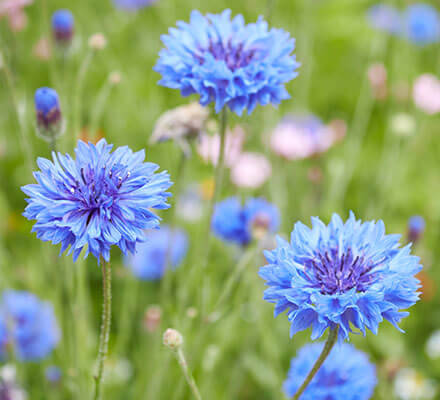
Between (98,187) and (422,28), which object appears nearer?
(98,187)

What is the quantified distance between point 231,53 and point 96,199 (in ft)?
1.04

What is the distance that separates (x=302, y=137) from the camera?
1.46 metres

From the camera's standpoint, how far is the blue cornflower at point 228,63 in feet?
2.22

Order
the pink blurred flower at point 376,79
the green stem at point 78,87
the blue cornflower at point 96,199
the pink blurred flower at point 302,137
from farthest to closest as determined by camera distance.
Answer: the pink blurred flower at point 376,79
the pink blurred flower at point 302,137
the green stem at point 78,87
the blue cornflower at point 96,199

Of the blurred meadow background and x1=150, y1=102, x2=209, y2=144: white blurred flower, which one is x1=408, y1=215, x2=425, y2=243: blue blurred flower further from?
x1=150, y1=102, x2=209, y2=144: white blurred flower

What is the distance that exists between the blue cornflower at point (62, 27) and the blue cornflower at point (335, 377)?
0.62m

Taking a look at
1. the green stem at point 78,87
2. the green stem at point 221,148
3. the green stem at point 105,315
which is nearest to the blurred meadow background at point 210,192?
the green stem at point 78,87

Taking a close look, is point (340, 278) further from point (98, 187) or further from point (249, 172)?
point (249, 172)

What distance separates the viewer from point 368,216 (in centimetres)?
129

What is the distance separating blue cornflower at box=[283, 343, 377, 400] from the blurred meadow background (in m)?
0.12

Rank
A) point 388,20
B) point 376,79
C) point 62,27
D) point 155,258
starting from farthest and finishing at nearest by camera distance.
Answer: point 388,20, point 376,79, point 155,258, point 62,27

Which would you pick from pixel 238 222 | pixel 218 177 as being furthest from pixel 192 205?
pixel 218 177

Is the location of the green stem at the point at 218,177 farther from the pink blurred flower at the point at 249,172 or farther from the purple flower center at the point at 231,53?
the pink blurred flower at the point at 249,172

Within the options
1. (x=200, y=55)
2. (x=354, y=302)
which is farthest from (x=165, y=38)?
(x=354, y=302)
